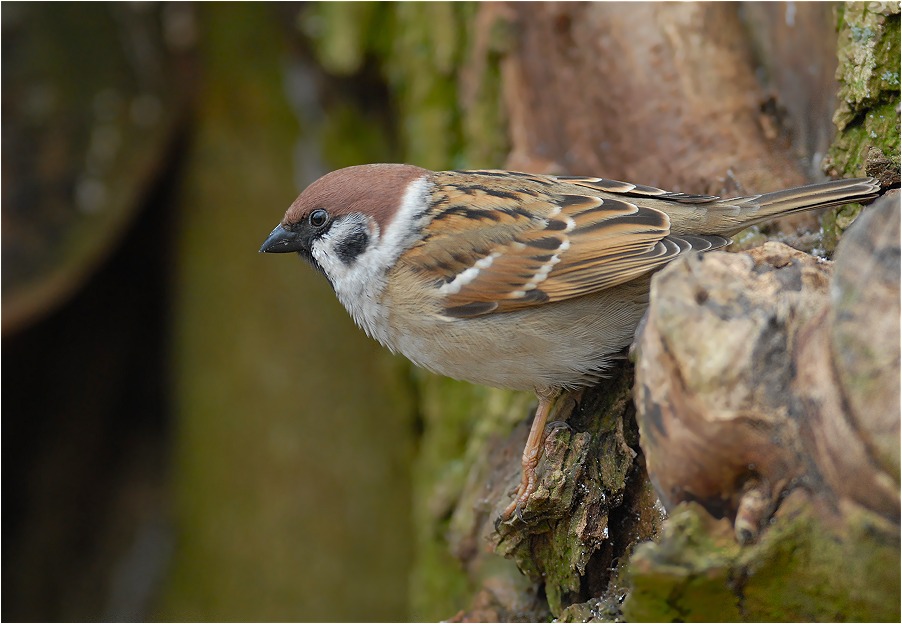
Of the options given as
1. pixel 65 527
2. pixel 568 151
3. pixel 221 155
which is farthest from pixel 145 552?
pixel 568 151

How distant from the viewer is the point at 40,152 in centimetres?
444

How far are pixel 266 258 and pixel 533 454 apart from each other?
2.85 metres

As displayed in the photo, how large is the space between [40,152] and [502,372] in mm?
2926

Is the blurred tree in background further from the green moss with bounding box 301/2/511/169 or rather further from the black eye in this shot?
the black eye

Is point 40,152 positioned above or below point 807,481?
above

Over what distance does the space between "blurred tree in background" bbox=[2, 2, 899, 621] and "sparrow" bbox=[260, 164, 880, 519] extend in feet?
1.82

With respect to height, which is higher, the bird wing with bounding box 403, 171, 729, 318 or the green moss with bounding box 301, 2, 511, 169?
the green moss with bounding box 301, 2, 511, 169

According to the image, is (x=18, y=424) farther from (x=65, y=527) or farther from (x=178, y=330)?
(x=178, y=330)

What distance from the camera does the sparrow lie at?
2648 mm

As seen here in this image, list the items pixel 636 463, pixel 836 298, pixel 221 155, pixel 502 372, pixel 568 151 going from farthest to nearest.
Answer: pixel 221 155 < pixel 568 151 < pixel 502 372 < pixel 636 463 < pixel 836 298

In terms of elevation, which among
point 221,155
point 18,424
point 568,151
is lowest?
point 18,424

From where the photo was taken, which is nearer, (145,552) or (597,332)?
(597,332)

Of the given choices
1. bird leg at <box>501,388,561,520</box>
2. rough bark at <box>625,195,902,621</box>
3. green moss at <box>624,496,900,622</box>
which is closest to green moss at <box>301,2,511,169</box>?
bird leg at <box>501,388,561,520</box>

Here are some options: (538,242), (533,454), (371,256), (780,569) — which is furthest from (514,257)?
(780,569)
